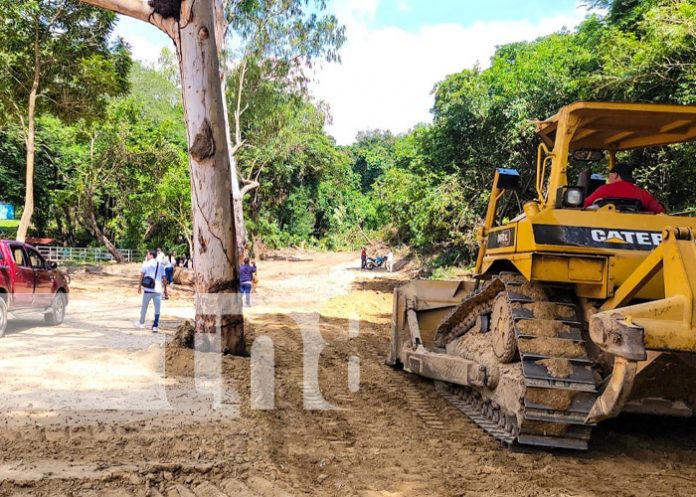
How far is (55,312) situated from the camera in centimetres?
1155

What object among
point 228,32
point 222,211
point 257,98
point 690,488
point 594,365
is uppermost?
point 228,32

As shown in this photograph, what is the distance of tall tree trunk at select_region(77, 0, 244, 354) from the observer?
24.7 ft

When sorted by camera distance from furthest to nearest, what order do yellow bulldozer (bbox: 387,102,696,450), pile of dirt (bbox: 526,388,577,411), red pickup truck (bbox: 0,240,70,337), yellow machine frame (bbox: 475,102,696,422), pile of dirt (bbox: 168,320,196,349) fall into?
red pickup truck (bbox: 0,240,70,337) → pile of dirt (bbox: 168,320,196,349) → pile of dirt (bbox: 526,388,577,411) → yellow bulldozer (bbox: 387,102,696,450) → yellow machine frame (bbox: 475,102,696,422)

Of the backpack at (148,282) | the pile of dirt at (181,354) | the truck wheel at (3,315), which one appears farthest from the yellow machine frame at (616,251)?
the truck wheel at (3,315)

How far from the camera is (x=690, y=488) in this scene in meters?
4.12

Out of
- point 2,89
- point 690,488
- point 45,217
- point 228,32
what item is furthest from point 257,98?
point 690,488

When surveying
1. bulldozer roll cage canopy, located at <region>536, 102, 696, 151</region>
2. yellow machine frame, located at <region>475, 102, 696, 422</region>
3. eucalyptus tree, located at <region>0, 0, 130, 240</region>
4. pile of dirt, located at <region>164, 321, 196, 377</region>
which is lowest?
pile of dirt, located at <region>164, 321, 196, 377</region>

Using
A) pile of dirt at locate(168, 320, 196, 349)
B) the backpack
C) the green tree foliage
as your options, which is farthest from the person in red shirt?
the backpack

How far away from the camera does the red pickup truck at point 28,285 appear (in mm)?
9875

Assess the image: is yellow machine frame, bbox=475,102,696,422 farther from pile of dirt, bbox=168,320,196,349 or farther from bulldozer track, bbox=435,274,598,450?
pile of dirt, bbox=168,320,196,349

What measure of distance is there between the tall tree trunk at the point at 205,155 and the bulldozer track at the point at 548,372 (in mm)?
3833

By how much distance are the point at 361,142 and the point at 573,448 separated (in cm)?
7103

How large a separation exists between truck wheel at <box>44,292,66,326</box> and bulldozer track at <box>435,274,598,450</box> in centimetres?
916

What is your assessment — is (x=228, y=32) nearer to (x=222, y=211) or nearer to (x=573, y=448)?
(x=222, y=211)
